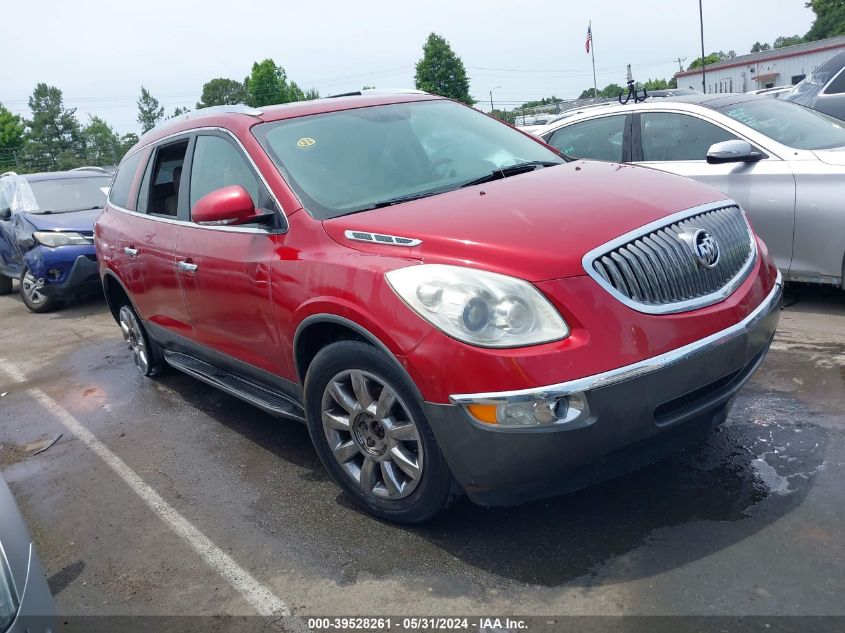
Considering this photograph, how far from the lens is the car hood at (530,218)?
9.41 feet

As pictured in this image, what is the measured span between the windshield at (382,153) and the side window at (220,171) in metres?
0.16

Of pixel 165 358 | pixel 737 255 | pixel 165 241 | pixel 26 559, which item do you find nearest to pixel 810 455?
pixel 737 255

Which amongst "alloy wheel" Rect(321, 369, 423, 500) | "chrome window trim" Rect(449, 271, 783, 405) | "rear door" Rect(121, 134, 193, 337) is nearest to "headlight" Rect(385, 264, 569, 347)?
"chrome window trim" Rect(449, 271, 783, 405)

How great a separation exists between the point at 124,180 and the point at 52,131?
332 feet

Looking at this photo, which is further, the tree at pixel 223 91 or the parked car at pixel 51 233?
the tree at pixel 223 91

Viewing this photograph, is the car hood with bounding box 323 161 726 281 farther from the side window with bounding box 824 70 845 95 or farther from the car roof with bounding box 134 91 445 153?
the side window with bounding box 824 70 845 95

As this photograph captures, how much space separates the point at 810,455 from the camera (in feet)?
11.5

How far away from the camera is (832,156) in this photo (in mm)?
5480

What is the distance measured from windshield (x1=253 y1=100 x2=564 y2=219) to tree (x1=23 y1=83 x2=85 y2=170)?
89.3 m

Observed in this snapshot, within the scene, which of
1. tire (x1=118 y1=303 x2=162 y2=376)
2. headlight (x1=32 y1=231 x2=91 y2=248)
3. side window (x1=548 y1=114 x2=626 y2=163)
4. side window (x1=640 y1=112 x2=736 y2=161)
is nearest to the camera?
tire (x1=118 y1=303 x2=162 y2=376)

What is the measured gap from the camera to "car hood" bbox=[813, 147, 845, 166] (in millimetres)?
5418

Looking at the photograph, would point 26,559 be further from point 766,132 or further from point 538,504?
point 766,132

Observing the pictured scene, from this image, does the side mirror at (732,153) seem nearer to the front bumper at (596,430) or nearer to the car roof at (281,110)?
the car roof at (281,110)

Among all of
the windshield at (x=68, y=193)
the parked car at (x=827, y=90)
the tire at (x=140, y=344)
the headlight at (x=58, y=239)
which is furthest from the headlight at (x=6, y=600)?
the parked car at (x=827, y=90)
